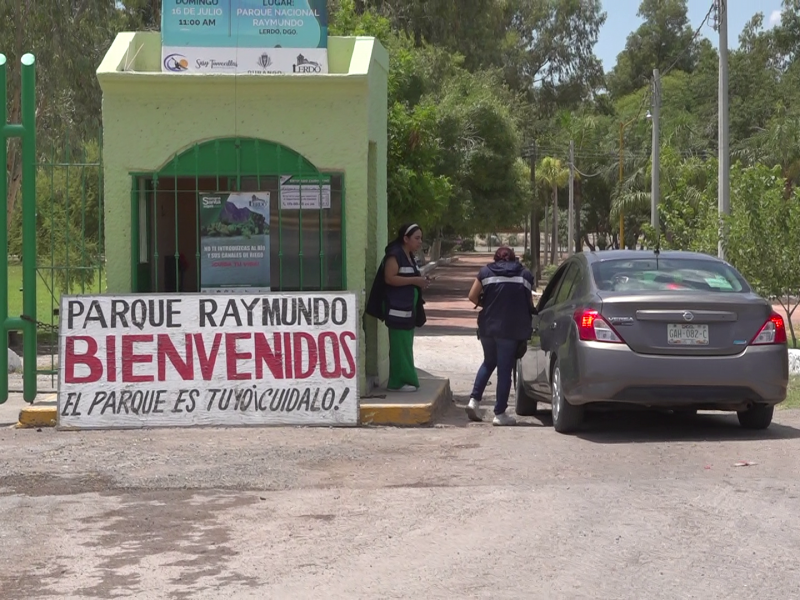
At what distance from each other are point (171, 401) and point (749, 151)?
166ft

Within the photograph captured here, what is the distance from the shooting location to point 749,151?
56719mm

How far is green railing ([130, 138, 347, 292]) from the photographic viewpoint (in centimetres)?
1107

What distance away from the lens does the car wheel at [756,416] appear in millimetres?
9641

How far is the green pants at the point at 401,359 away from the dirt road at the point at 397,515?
5.45 feet

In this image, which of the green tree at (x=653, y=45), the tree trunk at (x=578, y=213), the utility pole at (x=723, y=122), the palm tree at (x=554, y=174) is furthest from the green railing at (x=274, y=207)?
the green tree at (x=653, y=45)

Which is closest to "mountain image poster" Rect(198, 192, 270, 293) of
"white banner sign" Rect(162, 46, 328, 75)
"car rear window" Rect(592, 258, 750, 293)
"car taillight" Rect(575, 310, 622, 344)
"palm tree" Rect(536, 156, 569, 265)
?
"white banner sign" Rect(162, 46, 328, 75)

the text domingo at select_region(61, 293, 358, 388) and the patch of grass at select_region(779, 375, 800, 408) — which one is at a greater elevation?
the text domingo at select_region(61, 293, 358, 388)

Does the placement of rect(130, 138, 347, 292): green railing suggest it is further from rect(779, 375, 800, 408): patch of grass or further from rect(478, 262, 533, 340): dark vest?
rect(779, 375, 800, 408): patch of grass

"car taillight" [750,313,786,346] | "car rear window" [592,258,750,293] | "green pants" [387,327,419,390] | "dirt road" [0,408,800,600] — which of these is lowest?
"dirt road" [0,408,800,600]

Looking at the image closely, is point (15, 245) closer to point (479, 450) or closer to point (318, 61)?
point (318, 61)

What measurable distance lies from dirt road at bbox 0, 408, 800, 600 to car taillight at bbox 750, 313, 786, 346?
2.46 feet

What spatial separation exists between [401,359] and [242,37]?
129 inches

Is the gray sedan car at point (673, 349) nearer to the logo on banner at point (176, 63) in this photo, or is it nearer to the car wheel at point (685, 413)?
the car wheel at point (685, 413)

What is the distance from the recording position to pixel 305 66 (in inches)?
439
